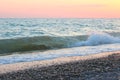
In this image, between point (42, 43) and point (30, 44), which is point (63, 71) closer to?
point (30, 44)

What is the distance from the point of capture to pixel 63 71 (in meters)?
10.4

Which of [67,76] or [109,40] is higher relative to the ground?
[67,76]

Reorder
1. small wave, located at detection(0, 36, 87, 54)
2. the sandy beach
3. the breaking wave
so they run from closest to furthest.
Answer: the sandy beach
small wave, located at detection(0, 36, 87, 54)
the breaking wave

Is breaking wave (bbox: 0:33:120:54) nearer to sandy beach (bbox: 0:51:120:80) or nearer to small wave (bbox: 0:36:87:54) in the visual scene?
small wave (bbox: 0:36:87:54)

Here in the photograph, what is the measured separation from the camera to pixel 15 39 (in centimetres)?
2356

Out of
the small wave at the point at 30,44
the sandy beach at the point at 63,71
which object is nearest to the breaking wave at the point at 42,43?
the small wave at the point at 30,44

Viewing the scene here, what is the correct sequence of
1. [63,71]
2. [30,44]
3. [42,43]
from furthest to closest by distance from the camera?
1. [42,43]
2. [30,44]
3. [63,71]

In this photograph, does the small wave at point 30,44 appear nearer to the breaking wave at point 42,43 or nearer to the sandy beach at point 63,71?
the breaking wave at point 42,43

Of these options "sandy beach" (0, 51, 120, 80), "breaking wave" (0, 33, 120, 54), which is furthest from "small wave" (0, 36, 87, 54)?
"sandy beach" (0, 51, 120, 80)

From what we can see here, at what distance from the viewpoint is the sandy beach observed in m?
9.55

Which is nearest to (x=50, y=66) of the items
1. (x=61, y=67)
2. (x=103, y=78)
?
(x=61, y=67)

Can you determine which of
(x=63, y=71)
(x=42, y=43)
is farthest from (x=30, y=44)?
(x=63, y=71)

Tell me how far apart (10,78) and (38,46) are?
34.9 feet

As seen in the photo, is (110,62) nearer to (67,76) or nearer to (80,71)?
(80,71)
